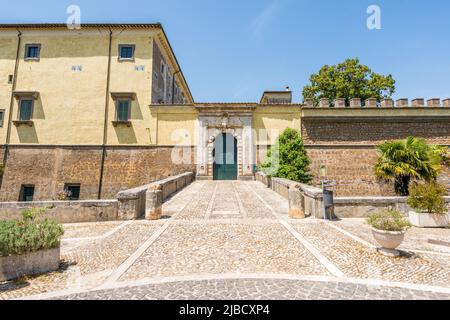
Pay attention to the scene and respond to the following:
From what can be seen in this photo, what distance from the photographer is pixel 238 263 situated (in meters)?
4.26

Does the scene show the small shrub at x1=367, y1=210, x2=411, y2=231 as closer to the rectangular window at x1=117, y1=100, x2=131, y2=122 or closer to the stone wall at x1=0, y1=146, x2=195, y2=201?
the stone wall at x1=0, y1=146, x2=195, y2=201

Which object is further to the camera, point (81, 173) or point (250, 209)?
point (81, 173)

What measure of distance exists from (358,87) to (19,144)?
34272 millimetres

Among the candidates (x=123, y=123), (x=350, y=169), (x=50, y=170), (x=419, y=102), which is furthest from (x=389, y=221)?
(x=50, y=170)

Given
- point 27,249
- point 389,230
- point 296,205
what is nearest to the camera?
point 27,249

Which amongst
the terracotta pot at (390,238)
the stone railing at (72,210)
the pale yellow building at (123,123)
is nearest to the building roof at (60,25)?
the pale yellow building at (123,123)

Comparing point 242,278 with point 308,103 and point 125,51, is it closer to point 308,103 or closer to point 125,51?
point 308,103

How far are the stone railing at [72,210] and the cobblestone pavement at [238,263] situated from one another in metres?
0.59

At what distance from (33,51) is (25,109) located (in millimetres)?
5447

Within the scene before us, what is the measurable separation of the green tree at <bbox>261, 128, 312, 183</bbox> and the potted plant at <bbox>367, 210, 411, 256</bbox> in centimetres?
1161
